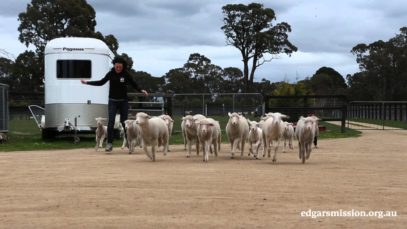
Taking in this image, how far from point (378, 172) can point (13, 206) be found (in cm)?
666

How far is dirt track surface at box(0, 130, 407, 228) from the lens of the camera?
6.76 m

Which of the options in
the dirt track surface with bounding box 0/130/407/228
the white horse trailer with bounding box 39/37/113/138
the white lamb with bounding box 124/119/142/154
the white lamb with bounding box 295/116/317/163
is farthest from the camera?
the white horse trailer with bounding box 39/37/113/138

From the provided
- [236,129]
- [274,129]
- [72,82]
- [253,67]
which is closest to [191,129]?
[236,129]

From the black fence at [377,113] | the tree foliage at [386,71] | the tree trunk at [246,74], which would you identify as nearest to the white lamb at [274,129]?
the black fence at [377,113]

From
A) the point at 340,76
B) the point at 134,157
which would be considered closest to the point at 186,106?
the point at 134,157

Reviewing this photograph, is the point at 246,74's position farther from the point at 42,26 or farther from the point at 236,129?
the point at 236,129

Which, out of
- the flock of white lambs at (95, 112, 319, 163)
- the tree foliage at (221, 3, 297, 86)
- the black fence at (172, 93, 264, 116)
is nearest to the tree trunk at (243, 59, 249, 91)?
the tree foliage at (221, 3, 297, 86)

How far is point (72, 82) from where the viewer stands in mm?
21141

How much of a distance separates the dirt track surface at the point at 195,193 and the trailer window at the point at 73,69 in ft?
26.7

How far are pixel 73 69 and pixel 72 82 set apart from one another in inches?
18.4

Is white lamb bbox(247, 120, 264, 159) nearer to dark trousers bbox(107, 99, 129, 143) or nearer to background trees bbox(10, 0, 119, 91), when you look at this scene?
dark trousers bbox(107, 99, 129, 143)

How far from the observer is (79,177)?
10320 millimetres

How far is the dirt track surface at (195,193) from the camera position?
6.76 metres

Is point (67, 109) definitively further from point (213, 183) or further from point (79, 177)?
point (213, 183)
